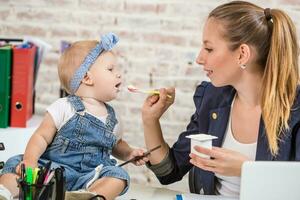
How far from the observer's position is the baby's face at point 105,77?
185 cm

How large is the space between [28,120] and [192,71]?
2.72 feet

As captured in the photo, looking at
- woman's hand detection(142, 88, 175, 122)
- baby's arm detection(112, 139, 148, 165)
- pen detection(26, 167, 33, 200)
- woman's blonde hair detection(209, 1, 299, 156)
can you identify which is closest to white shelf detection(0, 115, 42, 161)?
baby's arm detection(112, 139, 148, 165)

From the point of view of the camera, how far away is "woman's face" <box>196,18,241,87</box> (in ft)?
5.64

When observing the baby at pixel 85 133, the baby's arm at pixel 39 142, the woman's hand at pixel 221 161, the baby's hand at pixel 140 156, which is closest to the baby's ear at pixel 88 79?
the baby at pixel 85 133

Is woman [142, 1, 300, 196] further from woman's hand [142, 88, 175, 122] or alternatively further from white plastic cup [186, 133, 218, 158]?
white plastic cup [186, 133, 218, 158]

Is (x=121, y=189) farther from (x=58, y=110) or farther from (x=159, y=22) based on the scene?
(x=159, y=22)

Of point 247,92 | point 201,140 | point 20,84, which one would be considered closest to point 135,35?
point 20,84

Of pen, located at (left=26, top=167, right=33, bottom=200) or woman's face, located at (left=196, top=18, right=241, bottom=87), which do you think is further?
woman's face, located at (left=196, top=18, right=241, bottom=87)

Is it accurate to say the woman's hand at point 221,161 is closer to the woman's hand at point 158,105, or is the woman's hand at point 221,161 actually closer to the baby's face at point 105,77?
the woman's hand at point 158,105

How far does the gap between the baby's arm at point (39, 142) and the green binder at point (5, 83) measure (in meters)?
0.57

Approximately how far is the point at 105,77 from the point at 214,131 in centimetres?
41

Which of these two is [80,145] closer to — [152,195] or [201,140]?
[152,195]

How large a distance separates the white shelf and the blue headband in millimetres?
313

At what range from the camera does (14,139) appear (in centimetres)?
207
